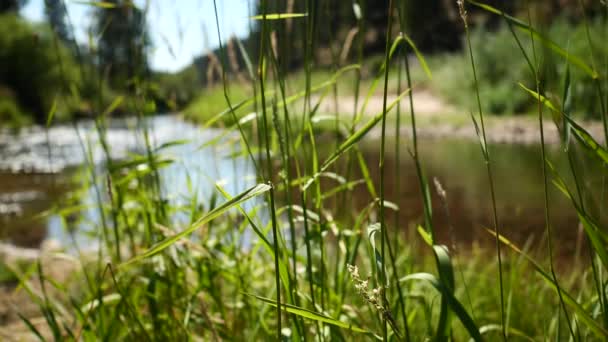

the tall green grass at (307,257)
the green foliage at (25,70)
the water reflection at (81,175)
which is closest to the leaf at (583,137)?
the tall green grass at (307,257)

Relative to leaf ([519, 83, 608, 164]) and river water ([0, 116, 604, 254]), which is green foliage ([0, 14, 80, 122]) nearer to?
river water ([0, 116, 604, 254])

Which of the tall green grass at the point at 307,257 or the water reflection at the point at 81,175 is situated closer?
the tall green grass at the point at 307,257

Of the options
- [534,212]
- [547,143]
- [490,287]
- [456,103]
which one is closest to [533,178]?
[534,212]

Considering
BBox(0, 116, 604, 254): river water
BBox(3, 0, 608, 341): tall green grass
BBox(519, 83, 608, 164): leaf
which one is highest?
BBox(519, 83, 608, 164): leaf

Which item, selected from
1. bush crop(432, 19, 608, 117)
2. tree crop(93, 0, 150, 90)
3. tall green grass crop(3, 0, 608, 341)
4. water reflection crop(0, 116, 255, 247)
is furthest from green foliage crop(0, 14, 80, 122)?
tall green grass crop(3, 0, 608, 341)

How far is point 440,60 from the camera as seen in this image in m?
11.6

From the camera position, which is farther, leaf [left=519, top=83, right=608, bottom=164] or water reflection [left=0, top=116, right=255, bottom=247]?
water reflection [left=0, top=116, right=255, bottom=247]

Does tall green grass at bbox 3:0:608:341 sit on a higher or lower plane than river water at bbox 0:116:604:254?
higher

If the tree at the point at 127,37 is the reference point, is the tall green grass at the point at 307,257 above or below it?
below

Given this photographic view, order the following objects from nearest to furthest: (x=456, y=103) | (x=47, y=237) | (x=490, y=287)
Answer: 1. (x=490, y=287)
2. (x=47, y=237)
3. (x=456, y=103)

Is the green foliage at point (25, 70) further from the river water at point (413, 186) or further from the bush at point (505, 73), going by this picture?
the bush at point (505, 73)

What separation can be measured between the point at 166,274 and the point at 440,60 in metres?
11.6

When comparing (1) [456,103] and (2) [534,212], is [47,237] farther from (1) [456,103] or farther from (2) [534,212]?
(1) [456,103]

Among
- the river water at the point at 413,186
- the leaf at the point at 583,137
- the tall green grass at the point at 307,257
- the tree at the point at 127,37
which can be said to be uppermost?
the tree at the point at 127,37
